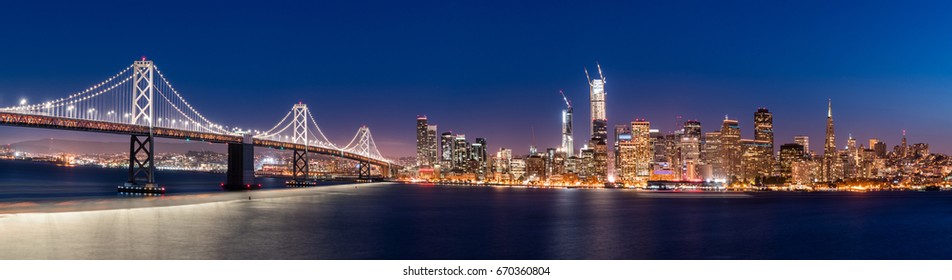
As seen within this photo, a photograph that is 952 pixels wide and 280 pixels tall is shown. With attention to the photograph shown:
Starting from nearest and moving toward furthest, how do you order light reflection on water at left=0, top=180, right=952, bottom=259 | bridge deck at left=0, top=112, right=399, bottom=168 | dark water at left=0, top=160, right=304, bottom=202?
light reflection on water at left=0, top=180, right=952, bottom=259 < bridge deck at left=0, top=112, right=399, bottom=168 < dark water at left=0, top=160, right=304, bottom=202

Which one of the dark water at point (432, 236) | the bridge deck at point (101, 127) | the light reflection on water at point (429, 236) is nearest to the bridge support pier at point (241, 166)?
the bridge deck at point (101, 127)

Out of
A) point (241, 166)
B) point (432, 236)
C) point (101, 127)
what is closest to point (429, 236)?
point (432, 236)

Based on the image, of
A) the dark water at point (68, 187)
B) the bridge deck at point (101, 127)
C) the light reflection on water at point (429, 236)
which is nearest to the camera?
the light reflection on water at point (429, 236)

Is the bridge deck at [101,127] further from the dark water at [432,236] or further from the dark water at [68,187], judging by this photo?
the dark water at [432,236]

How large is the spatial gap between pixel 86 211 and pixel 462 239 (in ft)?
73.8

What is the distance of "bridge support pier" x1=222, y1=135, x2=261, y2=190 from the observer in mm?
86438

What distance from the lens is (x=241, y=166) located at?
87312 millimetres

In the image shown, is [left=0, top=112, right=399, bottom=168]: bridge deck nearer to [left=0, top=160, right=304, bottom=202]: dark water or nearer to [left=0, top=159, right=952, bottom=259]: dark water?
[left=0, top=160, right=304, bottom=202]: dark water

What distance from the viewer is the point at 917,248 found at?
120ft

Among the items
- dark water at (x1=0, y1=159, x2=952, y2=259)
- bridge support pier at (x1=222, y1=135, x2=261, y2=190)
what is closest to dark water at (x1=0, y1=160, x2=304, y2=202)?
bridge support pier at (x1=222, y1=135, x2=261, y2=190)

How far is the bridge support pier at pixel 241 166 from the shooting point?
8644cm

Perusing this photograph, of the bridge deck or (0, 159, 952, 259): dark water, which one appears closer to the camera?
(0, 159, 952, 259): dark water

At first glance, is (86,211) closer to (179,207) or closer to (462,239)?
(179,207)
